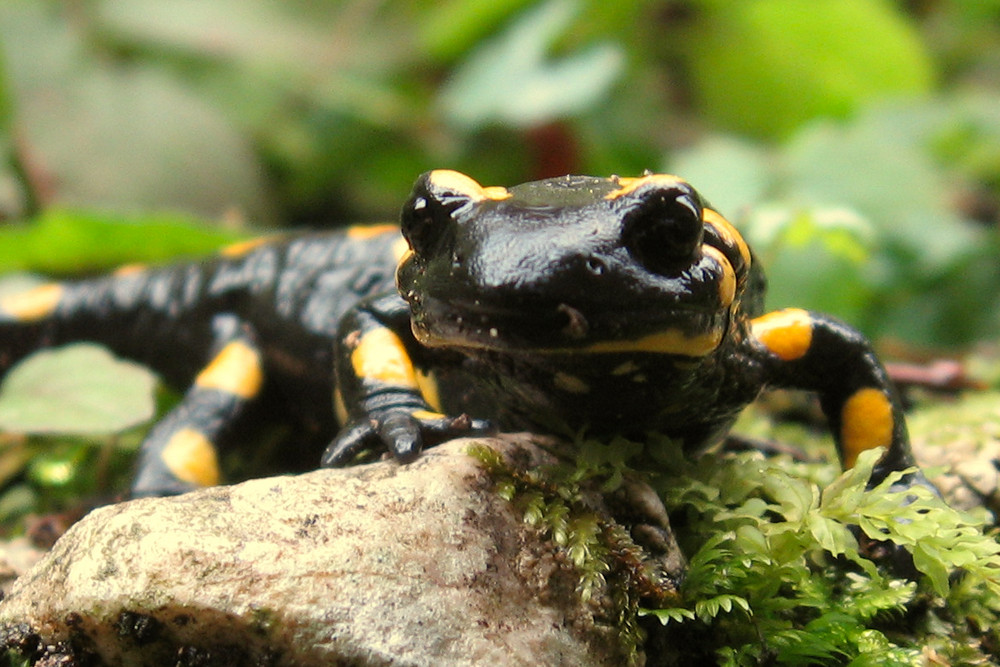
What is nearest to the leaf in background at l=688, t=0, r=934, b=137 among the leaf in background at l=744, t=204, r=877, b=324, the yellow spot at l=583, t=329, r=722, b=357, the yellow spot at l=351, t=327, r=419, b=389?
the leaf in background at l=744, t=204, r=877, b=324

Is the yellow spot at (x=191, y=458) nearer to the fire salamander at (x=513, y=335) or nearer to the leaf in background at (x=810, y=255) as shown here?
the fire salamander at (x=513, y=335)

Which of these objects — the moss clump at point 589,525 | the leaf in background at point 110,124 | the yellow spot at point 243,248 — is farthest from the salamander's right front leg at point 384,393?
the leaf in background at point 110,124

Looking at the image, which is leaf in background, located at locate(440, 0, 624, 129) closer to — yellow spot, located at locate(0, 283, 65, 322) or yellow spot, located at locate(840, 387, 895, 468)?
yellow spot, located at locate(0, 283, 65, 322)

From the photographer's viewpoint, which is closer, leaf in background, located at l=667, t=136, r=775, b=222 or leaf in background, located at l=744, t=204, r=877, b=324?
leaf in background, located at l=744, t=204, r=877, b=324

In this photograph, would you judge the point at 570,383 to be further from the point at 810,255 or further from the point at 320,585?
the point at 810,255

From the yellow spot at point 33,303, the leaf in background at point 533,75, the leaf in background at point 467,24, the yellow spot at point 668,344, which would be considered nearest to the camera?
the yellow spot at point 668,344

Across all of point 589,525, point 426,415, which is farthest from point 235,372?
point 589,525
